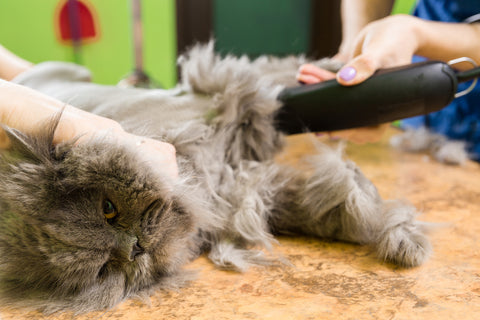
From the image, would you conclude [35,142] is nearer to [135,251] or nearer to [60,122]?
[60,122]

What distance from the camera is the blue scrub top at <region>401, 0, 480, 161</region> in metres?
1.32

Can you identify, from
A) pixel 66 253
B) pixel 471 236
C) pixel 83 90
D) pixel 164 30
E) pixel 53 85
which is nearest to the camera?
pixel 66 253

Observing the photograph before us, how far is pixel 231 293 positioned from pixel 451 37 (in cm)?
92

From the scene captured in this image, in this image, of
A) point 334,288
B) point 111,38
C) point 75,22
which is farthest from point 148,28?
point 334,288

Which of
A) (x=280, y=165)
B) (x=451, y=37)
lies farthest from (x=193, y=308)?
(x=451, y=37)

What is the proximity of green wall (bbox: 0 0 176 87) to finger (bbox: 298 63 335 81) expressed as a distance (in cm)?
131

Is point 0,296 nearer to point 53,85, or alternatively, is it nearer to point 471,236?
point 53,85

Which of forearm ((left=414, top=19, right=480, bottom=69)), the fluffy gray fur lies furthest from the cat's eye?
the fluffy gray fur

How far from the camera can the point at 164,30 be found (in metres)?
2.77

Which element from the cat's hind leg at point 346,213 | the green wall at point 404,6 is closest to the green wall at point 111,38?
the green wall at point 404,6

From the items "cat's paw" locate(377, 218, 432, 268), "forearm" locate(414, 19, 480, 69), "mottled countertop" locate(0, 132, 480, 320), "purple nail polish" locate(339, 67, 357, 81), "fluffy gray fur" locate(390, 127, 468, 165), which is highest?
"forearm" locate(414, 19, 480, 69)

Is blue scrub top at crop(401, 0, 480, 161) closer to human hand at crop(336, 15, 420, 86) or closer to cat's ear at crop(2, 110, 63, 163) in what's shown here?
human hand at crop(336, 15, 420, 86)

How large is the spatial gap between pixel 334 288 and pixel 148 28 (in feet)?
8.07

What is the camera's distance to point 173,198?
683 millimetres
